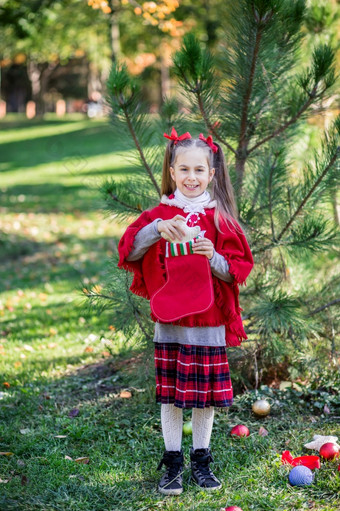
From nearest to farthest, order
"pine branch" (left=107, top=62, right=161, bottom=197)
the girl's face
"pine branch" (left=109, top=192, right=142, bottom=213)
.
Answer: the girl's face → "pine branch" (left=107, top=62, right=161, bottom=197) → "pine branch" (left=109, top=192, right=142, bottom=213)

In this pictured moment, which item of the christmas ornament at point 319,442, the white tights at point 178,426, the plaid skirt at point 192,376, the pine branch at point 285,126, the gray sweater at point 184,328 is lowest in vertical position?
the christmas ornament at point 319,442

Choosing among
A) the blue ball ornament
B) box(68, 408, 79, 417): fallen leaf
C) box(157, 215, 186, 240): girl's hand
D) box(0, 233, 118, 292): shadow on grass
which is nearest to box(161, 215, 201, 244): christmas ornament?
box(157, 215, 186, 240): girl's hand

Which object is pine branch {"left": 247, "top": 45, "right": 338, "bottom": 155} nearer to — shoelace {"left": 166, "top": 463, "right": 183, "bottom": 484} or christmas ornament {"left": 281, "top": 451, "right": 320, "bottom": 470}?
christmas ornament {"left": 281, "top": 451, "right": 320, "bottom": 470}

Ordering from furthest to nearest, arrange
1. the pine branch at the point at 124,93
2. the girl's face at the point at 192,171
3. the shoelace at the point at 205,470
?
the pine branch at the point at 124,93
the shoelace at the point at 205,470
the girl's face at the point at 192,171

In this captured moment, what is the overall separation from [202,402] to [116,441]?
2.44 ft

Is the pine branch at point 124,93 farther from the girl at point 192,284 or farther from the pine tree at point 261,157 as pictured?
the girl at point 192,284

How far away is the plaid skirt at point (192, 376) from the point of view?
98.3 inches

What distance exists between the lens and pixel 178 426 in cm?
262

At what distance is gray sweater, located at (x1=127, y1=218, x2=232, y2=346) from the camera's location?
2425mm

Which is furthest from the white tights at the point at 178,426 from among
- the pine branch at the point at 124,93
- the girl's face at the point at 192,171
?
the pine branch at the point at 124,93

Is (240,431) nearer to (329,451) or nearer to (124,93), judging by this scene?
(329,451)

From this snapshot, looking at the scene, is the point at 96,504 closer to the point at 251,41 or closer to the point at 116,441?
the point at 116,441

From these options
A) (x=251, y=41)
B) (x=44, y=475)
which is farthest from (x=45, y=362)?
(x=251, y=41)

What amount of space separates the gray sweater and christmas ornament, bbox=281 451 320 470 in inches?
26.2
